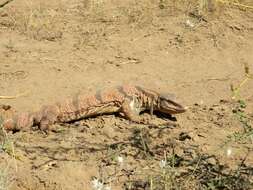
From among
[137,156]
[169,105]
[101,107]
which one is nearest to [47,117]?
[101,107]

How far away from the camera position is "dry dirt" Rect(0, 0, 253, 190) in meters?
6.26

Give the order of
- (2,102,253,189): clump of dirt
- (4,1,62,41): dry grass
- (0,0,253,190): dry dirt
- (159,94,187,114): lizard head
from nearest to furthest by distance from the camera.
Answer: (2,102,253,189): clump of dirt
(0,0,253,190): dry dirt
(159,94,187,114): lizard head
(4,1,62,41): dry grass

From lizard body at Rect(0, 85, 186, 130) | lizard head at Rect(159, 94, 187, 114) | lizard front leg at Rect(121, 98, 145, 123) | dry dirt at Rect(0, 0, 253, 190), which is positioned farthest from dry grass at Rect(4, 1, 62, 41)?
lizard head at Rect(159, 94, 187, 114)

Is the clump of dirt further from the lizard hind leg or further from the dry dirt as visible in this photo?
the lizard hind leg

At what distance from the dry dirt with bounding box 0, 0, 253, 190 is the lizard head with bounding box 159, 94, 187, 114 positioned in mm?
113

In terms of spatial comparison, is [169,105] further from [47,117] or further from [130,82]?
[47,117]

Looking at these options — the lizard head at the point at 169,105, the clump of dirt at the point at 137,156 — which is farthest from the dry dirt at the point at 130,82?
the lizard head at the point at 169,105

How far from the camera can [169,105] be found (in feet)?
25.9

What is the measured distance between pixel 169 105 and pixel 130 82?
109cm

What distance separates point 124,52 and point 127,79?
84 cm

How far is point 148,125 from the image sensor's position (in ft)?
24.9

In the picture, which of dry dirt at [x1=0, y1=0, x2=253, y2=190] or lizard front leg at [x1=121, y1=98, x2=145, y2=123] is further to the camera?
lizard front leg at [x1=121, y1=98, x2=145, y2=123]

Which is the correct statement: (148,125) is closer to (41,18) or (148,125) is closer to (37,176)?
(37,176)

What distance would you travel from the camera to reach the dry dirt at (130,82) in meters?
6.26
